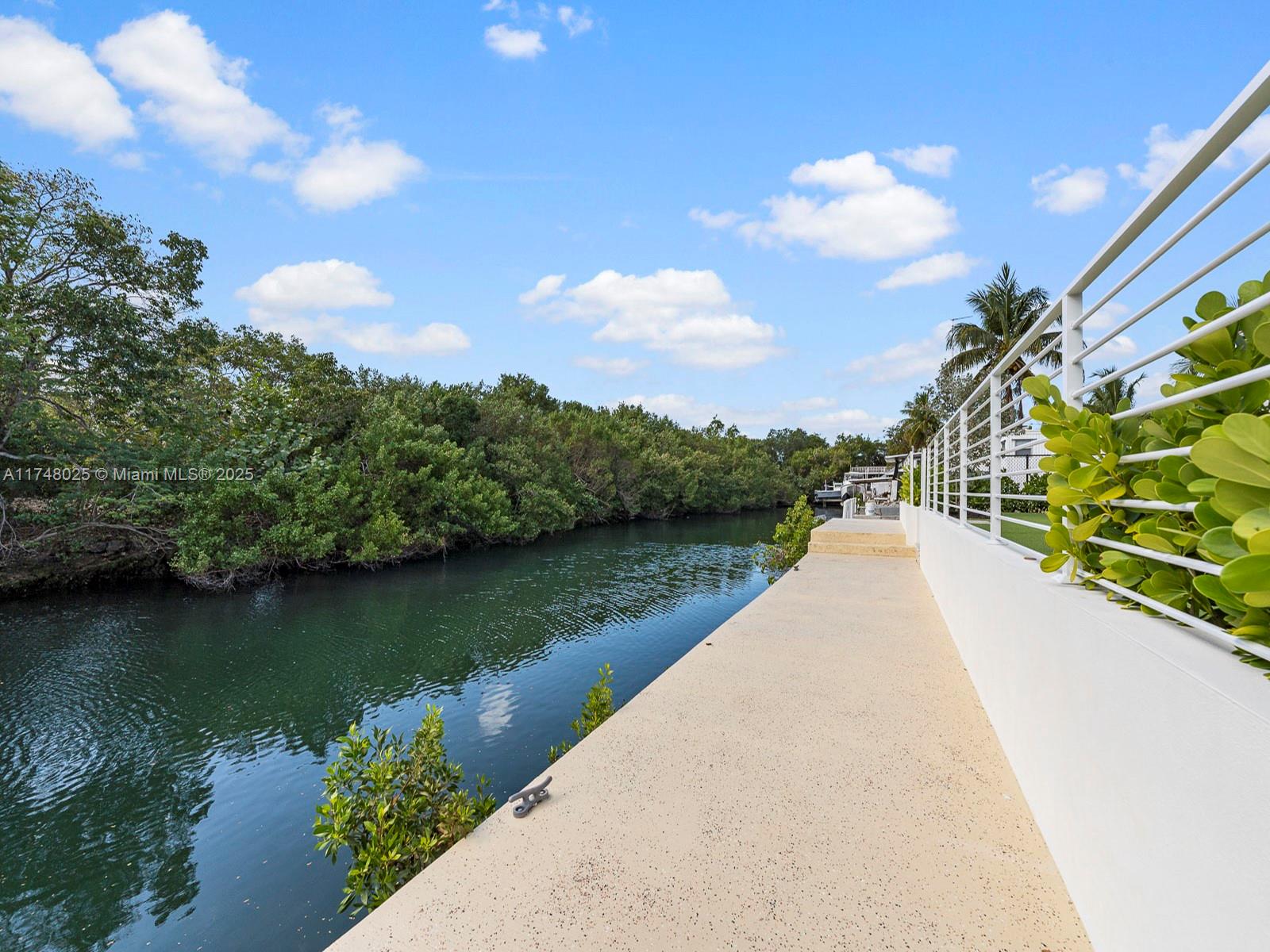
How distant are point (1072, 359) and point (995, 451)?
98 centimetres

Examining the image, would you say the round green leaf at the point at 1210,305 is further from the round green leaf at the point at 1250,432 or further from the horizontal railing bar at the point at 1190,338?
the round green leaf at the point at 1250,432

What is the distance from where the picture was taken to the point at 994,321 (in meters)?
23.1

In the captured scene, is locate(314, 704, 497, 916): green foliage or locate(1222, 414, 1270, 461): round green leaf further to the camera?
locate(314, 704, 497, 916): green foliage

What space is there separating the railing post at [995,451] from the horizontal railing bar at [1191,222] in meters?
1.20

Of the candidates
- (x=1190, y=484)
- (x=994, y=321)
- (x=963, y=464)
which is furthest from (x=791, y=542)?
(x=994, y=321)

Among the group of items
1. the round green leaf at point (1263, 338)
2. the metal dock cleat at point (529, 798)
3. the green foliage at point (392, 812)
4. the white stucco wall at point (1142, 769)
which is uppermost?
the round green leaf at point (1263, 338)

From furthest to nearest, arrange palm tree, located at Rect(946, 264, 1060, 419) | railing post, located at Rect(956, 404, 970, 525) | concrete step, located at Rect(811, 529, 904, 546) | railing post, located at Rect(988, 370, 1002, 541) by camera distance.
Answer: palm tree, located at Rect(946, 264, 1060, 419) < concrete step, located at Rect(811, 529, 904, 546) < railing post, located at Rect(956, 404, 970, 525) < railing post, located at Rect(988, 370, 1002, 541)

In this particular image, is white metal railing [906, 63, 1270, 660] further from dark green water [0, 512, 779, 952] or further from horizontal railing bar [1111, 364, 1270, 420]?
dark green water [0, 512, 779, 952]

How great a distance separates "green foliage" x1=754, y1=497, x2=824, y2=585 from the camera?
444 inches

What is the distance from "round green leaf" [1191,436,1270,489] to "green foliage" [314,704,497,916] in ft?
7.60

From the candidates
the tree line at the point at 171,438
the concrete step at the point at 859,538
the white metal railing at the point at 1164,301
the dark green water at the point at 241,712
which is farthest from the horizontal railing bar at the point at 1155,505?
the tree line at the point at 171,438

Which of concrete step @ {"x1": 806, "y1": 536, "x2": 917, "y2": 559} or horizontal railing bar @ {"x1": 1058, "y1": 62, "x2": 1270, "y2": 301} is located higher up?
horizontal railing bar @ {"x1": 1058, "y1": 62, "x2": 1270, "y2": 301}

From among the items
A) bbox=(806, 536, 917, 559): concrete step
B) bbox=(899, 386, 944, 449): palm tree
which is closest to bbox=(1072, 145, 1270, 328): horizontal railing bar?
bbox=(806, 536, 917, 559): concrete step

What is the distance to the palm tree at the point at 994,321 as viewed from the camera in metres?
22.4
